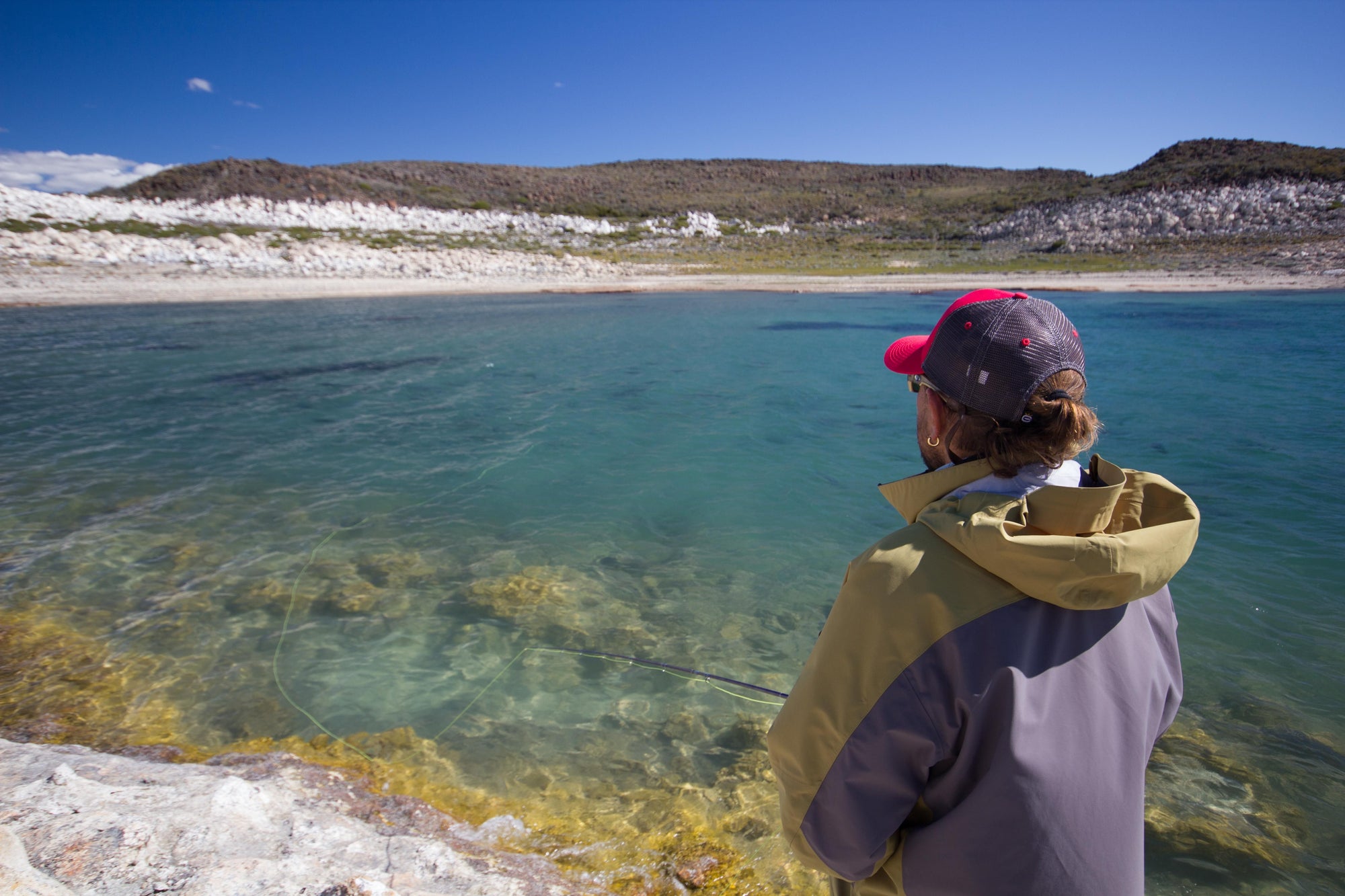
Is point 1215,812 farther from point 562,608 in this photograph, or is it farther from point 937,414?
point 562,608

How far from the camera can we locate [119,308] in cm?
2597

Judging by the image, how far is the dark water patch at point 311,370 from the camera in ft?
48.0

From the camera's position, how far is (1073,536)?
3.81ft

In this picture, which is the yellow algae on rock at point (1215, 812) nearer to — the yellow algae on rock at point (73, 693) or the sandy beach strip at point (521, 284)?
the yellow algae on rock at point (73, 693)

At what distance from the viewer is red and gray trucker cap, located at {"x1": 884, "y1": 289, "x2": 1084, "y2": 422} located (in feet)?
4.33

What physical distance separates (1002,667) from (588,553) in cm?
572

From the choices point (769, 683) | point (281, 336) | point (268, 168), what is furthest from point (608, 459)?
point (268, 168)

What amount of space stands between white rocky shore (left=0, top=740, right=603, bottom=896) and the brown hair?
7.39ft

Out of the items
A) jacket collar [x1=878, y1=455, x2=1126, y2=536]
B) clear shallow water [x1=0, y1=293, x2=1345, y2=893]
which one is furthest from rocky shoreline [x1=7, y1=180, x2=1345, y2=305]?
jacket collar [x1=878, y1=455, x2=1126, y2=536]

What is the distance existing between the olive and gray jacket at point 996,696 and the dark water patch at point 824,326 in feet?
72.1

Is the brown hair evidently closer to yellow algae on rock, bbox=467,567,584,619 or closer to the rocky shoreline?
yellow algae on rock, bbox=467,567,584,619

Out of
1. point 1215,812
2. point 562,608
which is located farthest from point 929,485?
point 562,608

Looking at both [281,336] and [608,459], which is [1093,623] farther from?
[281,336]

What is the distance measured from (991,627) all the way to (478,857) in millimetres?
2557
